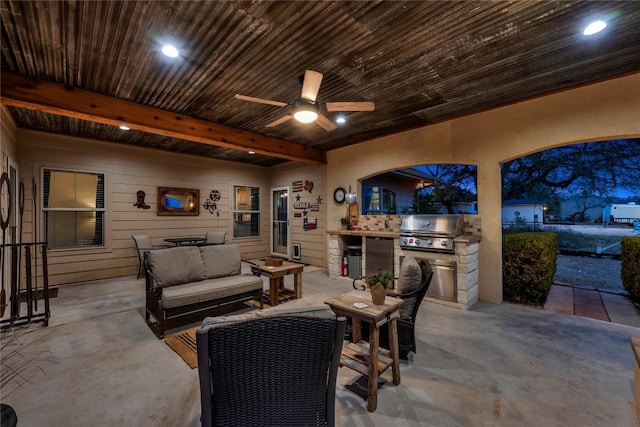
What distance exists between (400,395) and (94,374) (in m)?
2.58

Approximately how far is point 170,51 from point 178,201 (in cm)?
483

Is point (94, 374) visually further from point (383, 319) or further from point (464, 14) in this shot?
point (464, 14)

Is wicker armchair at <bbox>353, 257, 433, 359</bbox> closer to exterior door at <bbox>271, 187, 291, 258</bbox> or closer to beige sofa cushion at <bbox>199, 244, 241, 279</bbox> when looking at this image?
beige sofa cushion at <bbox>199, 244, 241, 279</bbox>

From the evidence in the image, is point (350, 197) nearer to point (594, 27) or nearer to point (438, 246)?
point (438, 246)

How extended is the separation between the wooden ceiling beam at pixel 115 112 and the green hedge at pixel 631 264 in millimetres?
5827

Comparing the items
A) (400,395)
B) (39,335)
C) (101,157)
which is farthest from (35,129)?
(400,395)

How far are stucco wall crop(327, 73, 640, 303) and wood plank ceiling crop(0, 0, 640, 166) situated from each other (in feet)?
0.69

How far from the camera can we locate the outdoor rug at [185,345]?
2554 mm

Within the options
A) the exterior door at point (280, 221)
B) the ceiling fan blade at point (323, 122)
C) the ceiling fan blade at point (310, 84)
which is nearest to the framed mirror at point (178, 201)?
the exterior door at point (280, 221)

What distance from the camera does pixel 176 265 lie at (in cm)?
359

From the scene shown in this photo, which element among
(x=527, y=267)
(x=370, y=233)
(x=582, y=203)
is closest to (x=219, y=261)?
(x=370, y=233)

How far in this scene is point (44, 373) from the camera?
2344 millimetres

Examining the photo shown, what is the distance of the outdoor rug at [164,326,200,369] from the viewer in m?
2.55

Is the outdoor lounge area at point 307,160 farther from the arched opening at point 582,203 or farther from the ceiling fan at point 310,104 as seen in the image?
the arched opening at point 582,203
